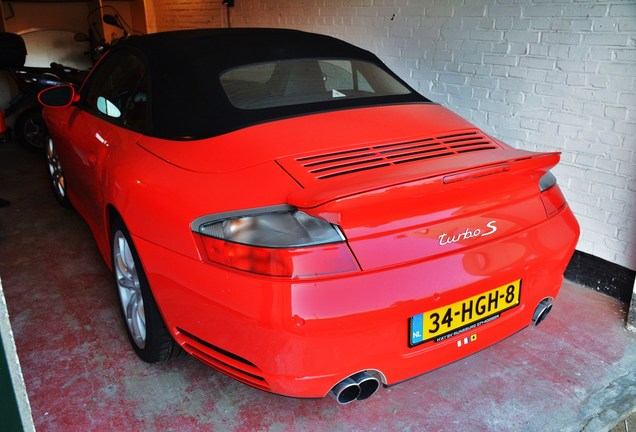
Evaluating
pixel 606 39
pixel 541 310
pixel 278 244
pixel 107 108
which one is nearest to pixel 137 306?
pixel 278 244

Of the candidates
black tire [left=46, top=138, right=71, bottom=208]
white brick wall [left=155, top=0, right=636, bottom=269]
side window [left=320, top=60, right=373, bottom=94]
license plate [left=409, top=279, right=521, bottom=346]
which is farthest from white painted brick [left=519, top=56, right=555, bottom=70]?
black tire [left=46, top=138, right=71, bottom=208]

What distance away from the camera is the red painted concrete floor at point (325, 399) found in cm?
201

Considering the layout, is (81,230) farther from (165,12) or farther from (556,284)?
(165,12)

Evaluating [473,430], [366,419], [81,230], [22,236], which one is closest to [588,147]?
[473,430]

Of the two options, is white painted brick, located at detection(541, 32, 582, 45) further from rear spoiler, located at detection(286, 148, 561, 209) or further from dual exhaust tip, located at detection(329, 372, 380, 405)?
dual exhaust tip, located at detection(329, 372, 380, 405)

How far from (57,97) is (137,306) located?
1560 millimetres

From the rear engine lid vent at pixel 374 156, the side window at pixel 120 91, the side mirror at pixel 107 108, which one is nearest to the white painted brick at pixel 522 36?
the rear engine lid vent at pixel 374 156

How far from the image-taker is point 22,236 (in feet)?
12.3

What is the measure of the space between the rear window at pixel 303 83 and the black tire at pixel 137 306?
2.55 ft

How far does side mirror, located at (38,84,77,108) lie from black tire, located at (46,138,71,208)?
0.97 m

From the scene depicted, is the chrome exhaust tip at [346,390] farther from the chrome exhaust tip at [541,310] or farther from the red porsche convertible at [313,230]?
the chrome exhaust tip at [541,310]

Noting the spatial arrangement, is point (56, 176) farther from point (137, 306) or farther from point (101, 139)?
point (137, 306)

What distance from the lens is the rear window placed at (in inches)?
92.0

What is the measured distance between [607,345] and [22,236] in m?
3.75
